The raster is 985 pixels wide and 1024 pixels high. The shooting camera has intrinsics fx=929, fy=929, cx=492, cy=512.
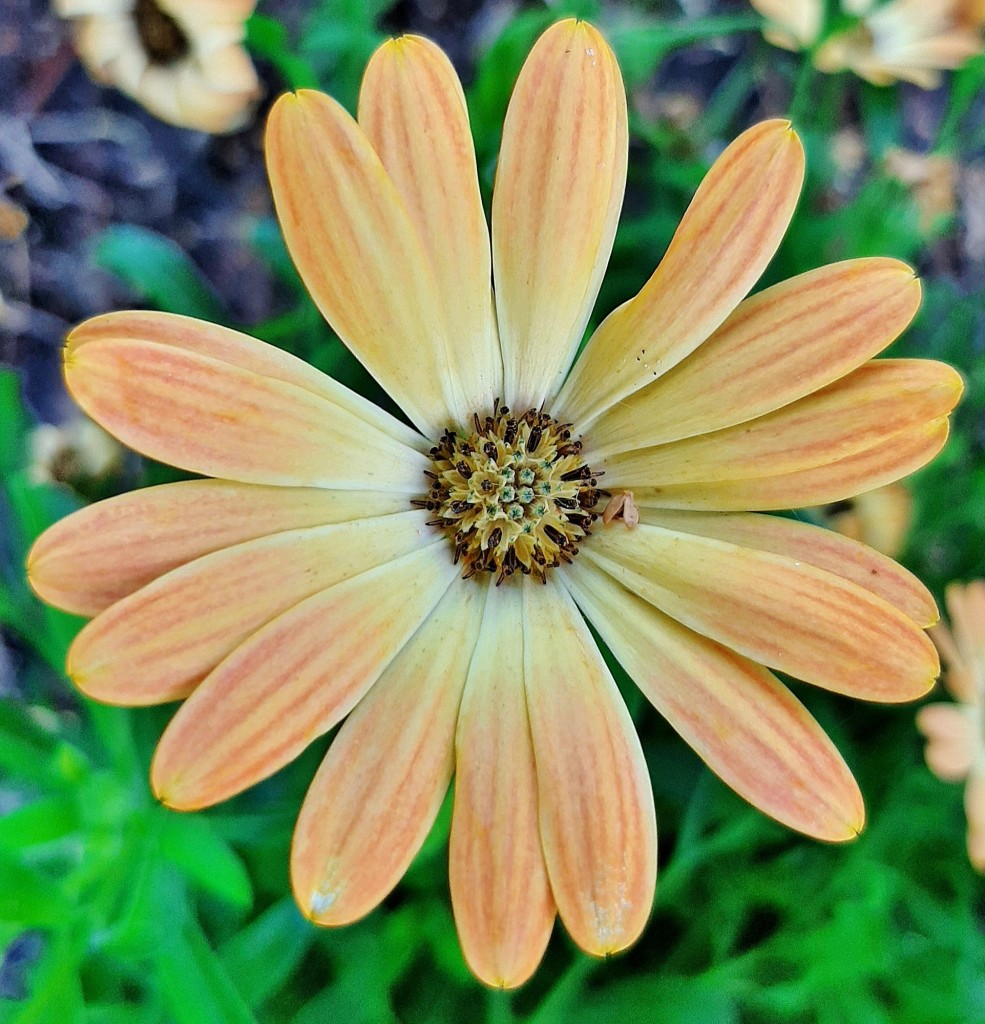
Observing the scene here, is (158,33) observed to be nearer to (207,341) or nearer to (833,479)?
(207,341)

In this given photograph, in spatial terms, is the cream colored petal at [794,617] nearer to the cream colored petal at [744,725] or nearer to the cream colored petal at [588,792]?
the cream colored petal at [744,725]

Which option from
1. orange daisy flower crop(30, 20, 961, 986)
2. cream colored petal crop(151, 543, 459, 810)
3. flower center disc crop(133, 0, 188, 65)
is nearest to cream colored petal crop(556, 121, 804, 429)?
orange daisy flower crop(30, 20, 961, 986)

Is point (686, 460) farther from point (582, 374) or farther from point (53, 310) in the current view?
point (53, 310)

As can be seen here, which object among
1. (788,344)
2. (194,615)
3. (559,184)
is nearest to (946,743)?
(788,344)

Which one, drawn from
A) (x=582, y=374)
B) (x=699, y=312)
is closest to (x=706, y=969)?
(x=582, y=374)

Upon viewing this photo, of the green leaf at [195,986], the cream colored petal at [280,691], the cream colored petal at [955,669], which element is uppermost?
the cream colored petal at [280,691]

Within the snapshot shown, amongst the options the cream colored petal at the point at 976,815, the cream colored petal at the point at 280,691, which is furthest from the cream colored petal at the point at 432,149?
the cream colored petal at the point at 976,815
